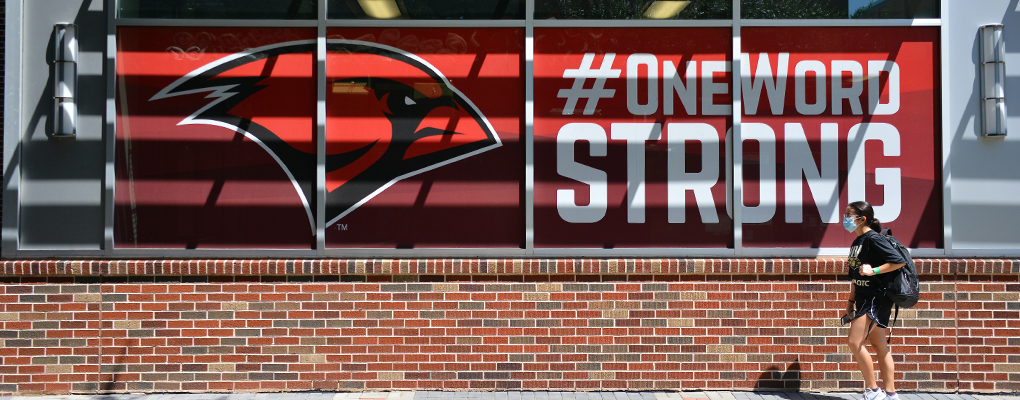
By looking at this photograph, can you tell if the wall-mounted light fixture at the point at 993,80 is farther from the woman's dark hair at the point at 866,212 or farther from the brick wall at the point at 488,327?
the woman's dark hair at the point at 866,212

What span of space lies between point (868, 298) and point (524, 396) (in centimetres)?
270

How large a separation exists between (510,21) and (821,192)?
3.01 m

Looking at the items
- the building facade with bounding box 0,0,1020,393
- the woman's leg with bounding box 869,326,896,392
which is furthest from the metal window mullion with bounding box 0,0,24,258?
the woman's leg with bounding box 869,326,896,392

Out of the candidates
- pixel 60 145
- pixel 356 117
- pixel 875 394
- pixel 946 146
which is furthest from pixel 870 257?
pixel 60 145

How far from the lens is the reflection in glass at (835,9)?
5.33m

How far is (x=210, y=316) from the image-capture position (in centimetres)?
509

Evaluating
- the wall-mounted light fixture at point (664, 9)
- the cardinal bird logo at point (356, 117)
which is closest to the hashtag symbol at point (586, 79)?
the wall-mounted light fixture at point (664, 9)

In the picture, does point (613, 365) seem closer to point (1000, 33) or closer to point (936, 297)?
point (936, 297)

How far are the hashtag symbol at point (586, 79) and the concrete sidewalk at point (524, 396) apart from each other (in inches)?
93.2

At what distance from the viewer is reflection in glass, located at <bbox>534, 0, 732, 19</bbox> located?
5305 millimetres

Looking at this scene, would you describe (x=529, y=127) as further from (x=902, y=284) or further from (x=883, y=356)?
(x=883, y=356)

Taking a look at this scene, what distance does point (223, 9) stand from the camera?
17.4ft

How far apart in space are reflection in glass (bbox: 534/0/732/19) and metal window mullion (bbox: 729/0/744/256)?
0.67 feet

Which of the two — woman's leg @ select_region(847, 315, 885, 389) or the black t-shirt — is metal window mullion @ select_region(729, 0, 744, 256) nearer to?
the black t-shirt
